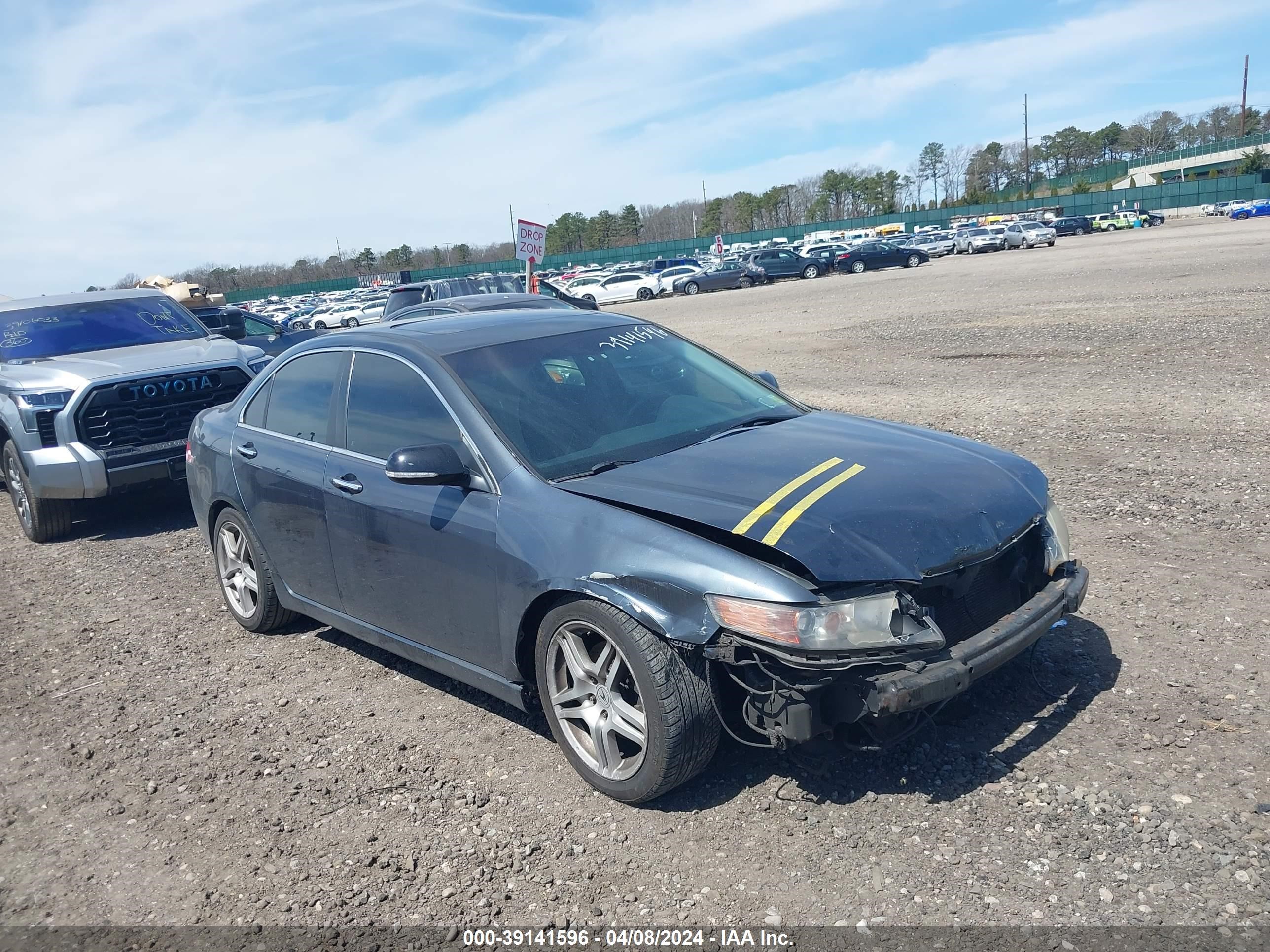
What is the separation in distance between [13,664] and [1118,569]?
6123 millimetres

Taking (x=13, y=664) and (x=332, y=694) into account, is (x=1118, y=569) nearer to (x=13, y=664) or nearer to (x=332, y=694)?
(x=332, y=694)

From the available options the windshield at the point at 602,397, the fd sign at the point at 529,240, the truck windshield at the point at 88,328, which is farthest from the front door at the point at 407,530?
the fd sign at the point at 529,240

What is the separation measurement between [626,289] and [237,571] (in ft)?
134

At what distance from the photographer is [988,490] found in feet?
13.0

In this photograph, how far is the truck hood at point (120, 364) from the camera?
830 centimetres

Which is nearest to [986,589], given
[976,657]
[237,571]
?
[976,657]

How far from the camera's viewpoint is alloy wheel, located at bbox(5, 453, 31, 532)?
8.48 metres

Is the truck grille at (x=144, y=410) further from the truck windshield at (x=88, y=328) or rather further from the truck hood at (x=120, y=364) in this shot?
the truck windshield at (x=88, y=328)

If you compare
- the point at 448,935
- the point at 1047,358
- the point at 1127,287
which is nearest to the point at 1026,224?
the point at 1127,287

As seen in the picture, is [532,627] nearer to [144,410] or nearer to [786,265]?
[144,410]

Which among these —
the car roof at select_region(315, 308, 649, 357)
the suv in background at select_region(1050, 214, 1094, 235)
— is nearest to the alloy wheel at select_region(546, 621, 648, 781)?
the car roof at select_region(315, 308, 649, 357)

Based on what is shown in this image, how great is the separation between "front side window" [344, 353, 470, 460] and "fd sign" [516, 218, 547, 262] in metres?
11.1

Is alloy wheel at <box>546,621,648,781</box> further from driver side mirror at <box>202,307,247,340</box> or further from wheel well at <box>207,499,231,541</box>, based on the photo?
driver side mirror at <box>202,307,247,340</box>

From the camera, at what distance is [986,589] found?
3.76 m
